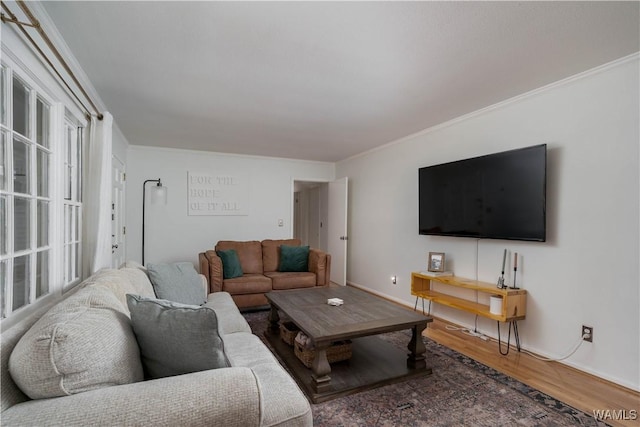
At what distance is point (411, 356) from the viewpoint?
247 centimetres

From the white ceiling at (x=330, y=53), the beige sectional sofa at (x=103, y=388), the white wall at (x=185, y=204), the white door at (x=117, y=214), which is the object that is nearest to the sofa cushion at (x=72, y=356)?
the beige sectional sofa at (x=103, y=388)

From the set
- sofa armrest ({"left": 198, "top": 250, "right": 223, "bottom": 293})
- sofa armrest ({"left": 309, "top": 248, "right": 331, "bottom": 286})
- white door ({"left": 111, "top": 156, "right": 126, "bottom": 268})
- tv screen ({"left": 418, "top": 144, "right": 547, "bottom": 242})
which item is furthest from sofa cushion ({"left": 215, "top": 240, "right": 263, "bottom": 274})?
tv screen ({"left": 418, "top": 144, "right": 547, "bottom": 242})

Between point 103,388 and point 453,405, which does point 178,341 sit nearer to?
point 103,388

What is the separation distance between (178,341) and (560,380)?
107 inches

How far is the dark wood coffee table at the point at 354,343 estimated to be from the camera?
6.98 feet

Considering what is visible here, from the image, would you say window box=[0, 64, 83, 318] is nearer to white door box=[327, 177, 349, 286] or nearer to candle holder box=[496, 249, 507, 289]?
candle holder box=[496, 249, 507, 289]

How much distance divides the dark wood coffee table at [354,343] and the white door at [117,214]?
2.29 meters

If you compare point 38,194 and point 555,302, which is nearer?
point 38,194

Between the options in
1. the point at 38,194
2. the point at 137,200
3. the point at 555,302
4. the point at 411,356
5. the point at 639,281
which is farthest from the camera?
the point at 137,200

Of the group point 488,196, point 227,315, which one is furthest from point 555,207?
point 227,315

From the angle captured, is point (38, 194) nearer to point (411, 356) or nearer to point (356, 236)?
point (411, 356)

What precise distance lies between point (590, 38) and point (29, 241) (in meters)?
3.54

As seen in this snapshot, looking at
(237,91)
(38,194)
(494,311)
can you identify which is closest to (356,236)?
(494,311)

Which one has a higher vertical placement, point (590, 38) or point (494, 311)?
point (590, 38)
